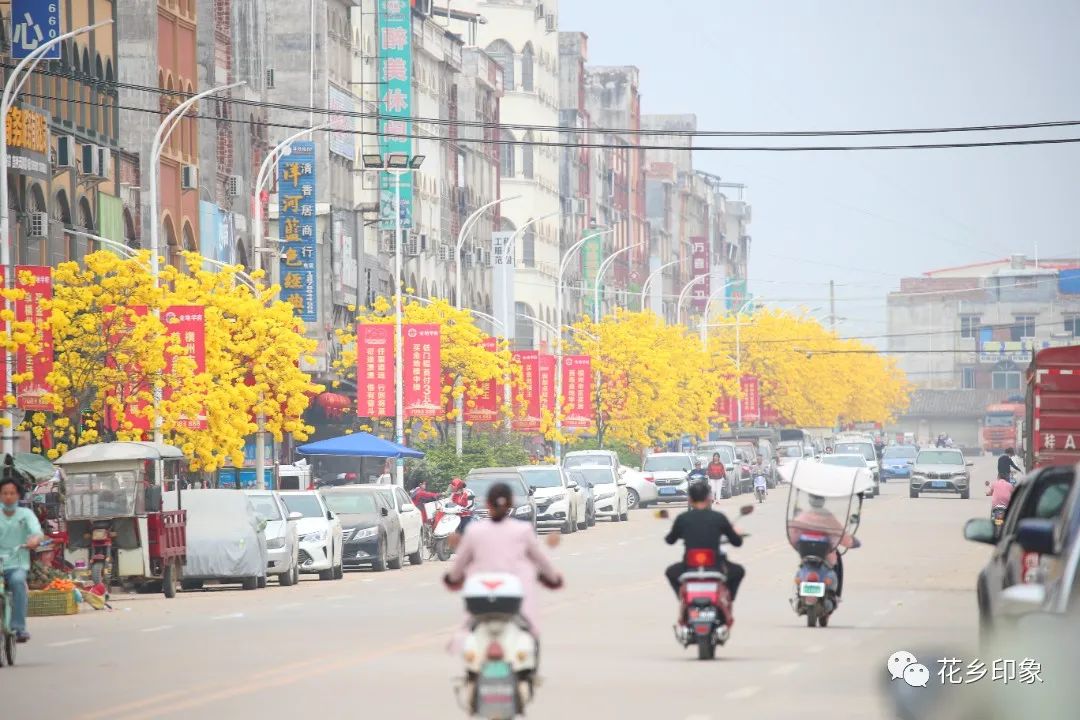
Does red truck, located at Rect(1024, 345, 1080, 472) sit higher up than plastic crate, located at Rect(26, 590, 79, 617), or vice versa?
red truck, located at Rect(1024, 345, 1080, 472)

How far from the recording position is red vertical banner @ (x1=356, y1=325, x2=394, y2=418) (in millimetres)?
64438

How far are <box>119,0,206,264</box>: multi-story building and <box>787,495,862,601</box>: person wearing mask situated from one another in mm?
39461

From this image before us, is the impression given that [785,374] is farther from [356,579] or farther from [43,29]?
[356,579]

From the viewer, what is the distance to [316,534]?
132 feet

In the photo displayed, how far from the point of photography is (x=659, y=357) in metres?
101

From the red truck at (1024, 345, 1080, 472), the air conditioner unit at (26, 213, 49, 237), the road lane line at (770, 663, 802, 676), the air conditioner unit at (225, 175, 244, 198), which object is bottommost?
the road lane line at (770, 663, 802, 676)

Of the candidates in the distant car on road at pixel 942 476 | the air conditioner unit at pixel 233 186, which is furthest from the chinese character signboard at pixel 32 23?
the distant car on road at pixel 942 476

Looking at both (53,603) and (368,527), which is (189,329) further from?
(53,603)

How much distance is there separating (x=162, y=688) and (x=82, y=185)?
40151 millimetres

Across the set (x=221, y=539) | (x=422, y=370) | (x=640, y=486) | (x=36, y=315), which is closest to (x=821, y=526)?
(x=221, y=539)

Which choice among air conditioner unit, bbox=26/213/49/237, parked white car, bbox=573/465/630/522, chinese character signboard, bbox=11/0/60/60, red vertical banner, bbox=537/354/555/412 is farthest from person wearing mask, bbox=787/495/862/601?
red vertical banner, bbox=537/354/555/412

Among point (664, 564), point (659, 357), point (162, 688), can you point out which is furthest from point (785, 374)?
point (162, 688)

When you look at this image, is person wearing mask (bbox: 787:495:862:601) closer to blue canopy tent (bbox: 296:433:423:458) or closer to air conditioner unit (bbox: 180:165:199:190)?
blue canopy tent (bbox: 296:433:423:458)

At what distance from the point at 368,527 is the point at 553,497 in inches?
628
